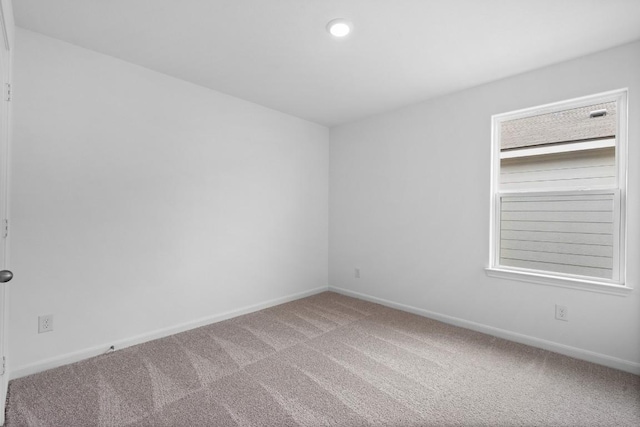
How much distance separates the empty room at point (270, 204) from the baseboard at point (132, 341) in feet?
0.06

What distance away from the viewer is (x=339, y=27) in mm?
2074

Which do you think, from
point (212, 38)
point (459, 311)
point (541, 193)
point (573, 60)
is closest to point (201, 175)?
point (212, 38)

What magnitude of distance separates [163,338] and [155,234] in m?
0.96

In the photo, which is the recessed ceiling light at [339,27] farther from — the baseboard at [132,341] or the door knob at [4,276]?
the baseboard at [132,341]

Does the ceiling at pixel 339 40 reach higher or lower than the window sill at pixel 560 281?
higher

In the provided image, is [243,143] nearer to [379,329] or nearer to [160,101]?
[160,101]

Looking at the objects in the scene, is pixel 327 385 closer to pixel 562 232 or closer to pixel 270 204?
pixel 270 204

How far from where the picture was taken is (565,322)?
2516mm

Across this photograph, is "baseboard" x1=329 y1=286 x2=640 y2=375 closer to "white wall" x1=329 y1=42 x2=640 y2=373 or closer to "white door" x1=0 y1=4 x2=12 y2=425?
"white wall" x1=329 y1=42 x2=640 y2=373

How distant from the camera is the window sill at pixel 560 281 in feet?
7.53

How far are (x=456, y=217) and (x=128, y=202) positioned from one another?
3.12 meters

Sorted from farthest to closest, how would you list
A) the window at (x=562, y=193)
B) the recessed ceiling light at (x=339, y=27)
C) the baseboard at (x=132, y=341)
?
the window at (x=562, y=193) → the baseboard at (x=132, y=341) → the recessed ceiling light at (x=339, y=27)

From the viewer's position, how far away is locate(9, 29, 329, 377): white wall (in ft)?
7.09

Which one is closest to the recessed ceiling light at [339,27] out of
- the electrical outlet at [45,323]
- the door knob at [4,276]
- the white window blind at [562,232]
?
the white window blind at [562,232]
